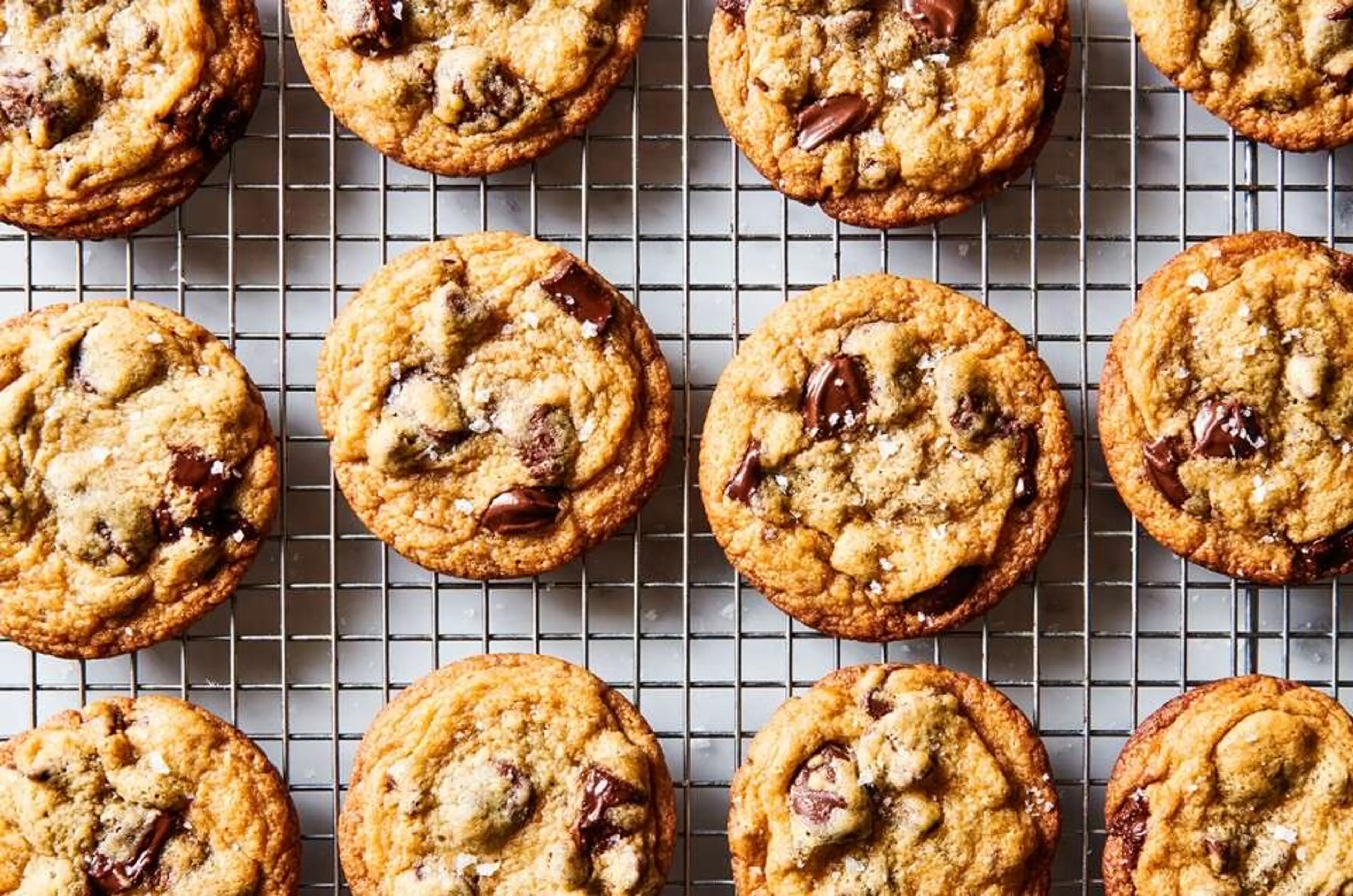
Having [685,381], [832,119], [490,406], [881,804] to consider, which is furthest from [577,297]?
[881,804]

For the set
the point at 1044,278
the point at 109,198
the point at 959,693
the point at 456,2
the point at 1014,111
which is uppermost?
the point at 456,2

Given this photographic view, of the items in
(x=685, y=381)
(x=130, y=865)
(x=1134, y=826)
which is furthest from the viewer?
(x=685, y=381)

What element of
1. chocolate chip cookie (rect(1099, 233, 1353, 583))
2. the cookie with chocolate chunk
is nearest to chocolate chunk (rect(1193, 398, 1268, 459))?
chocolate chip cookie (rect(1099, 233, 1353, 583))

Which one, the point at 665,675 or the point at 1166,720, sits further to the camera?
the point at 665,675

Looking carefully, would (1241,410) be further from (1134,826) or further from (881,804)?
(881,804)

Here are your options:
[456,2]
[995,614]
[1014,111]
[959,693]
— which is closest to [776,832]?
[959,693]

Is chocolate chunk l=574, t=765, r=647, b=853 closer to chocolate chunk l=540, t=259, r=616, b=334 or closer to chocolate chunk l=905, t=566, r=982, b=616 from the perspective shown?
chocolate chunk l=905, t=566, r=982, b=616

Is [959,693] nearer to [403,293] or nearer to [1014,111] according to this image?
[1014,111]
